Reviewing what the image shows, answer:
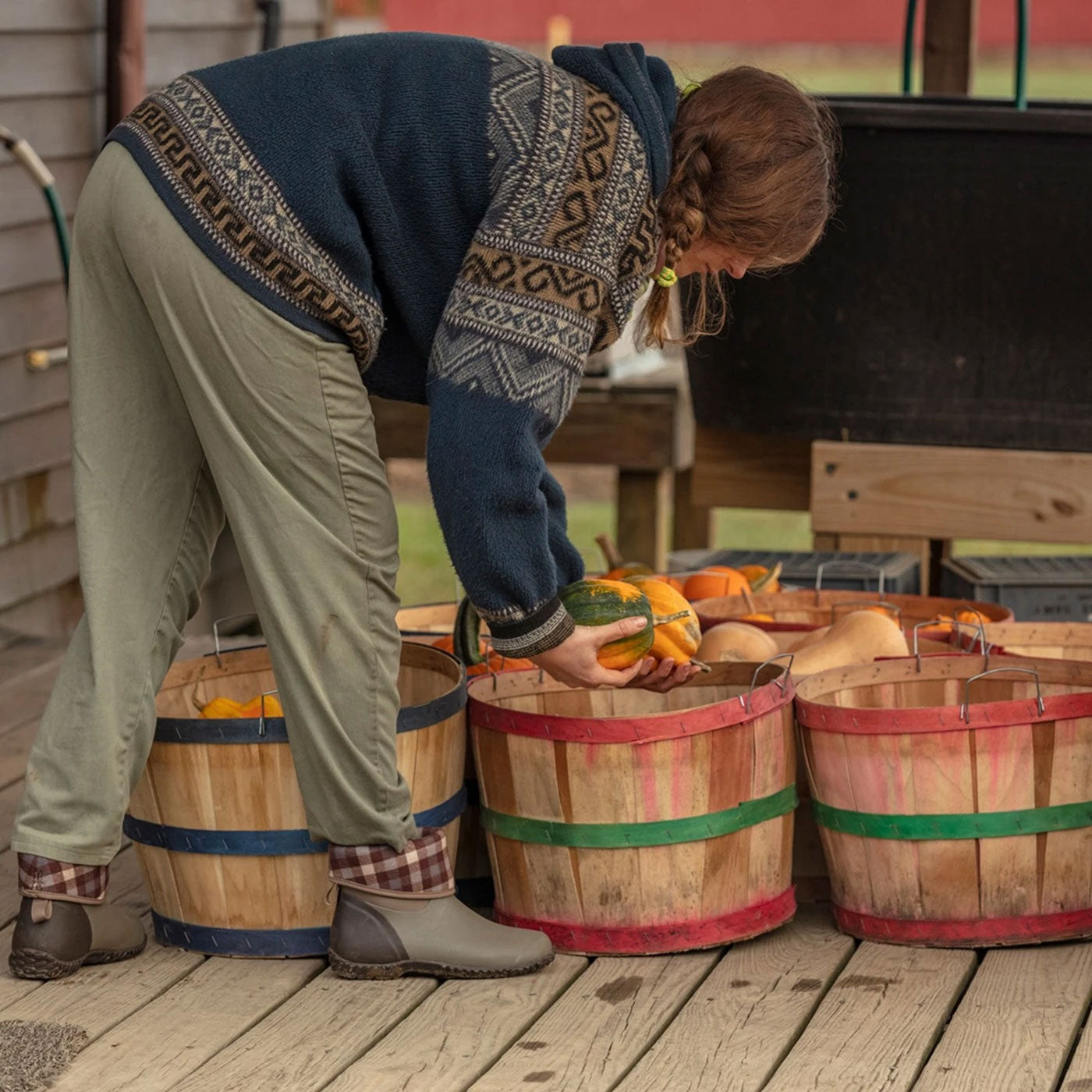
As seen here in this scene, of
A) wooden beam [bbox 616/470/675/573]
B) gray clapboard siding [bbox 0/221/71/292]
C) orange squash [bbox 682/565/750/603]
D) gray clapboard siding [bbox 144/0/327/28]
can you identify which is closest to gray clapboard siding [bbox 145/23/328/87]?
gray clapboard siding [bbox 144/0/327/28]

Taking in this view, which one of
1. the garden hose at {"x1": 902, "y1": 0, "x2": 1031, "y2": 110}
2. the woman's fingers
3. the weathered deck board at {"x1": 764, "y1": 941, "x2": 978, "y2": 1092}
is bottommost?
the weathered deck board at {"x1": 764, "y1": 941, "x2": 978, "y2": 1092}

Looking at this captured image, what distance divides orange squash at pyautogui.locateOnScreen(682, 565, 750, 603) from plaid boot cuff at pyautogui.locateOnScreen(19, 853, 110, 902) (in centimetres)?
149

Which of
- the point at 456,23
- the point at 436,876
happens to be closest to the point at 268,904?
the point at 436,876

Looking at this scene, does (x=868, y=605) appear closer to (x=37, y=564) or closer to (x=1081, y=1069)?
(x=1081, y=1069)

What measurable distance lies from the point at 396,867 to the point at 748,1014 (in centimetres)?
54

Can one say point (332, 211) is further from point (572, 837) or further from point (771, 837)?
point (771, 837)

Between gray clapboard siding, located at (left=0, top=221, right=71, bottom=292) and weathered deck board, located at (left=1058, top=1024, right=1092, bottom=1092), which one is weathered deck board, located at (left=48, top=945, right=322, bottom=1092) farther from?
gray clapboard siding, located at (left=0, top=221, right=71, bottom=292)

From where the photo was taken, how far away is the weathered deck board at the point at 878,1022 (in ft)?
7.61

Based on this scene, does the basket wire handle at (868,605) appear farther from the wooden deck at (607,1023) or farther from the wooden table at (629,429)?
the wooden table at (629,429)

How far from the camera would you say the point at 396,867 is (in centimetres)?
263

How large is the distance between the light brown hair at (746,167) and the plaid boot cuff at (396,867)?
931 millimetres

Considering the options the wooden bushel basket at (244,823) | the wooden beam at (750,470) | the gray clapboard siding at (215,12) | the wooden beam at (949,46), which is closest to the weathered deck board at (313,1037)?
the wooden bushel basket at (244,823)

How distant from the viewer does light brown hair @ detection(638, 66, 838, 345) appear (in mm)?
2387

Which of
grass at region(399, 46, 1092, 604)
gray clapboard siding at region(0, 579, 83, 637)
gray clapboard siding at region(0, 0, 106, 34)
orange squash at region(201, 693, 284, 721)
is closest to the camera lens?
orange squash at region(201, 693, 284, 721)
